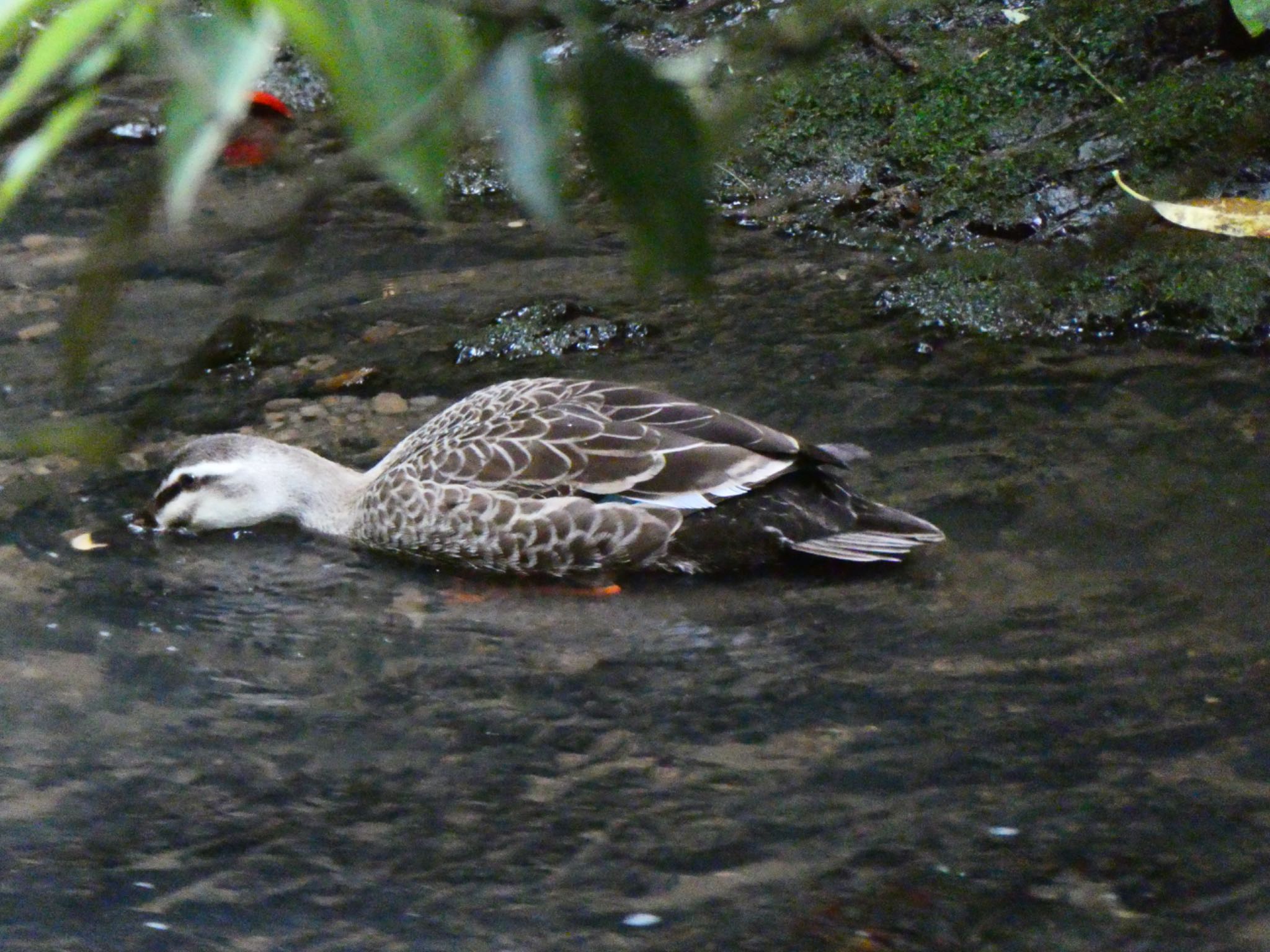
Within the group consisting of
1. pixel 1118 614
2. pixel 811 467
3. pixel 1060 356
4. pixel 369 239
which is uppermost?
pixel 369 239

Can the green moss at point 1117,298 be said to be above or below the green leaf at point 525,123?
above

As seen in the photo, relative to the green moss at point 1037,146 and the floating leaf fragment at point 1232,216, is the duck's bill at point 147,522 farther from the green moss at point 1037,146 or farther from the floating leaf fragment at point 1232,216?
the floating leaf fragment at point 1232,216

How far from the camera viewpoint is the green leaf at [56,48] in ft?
2.24

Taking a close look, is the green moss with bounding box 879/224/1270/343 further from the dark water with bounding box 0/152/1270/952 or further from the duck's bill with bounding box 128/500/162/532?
the duck's bill with bounding box 128/500/162/532

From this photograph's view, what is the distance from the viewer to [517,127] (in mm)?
704

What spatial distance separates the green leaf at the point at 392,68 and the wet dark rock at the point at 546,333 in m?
7.43

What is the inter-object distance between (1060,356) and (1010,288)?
0.69 m

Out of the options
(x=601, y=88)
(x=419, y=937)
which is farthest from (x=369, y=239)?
(x=601, y=88)

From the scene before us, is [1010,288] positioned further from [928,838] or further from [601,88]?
[601,88]

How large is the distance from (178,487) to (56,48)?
20.8 feet

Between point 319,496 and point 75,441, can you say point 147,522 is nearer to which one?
point 319,496

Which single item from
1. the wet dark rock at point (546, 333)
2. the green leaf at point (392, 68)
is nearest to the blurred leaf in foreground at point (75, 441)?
the green leaf at point (392, 68)

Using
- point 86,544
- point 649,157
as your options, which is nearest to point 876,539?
point 86,544

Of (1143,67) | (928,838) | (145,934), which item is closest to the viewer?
(145,934)
